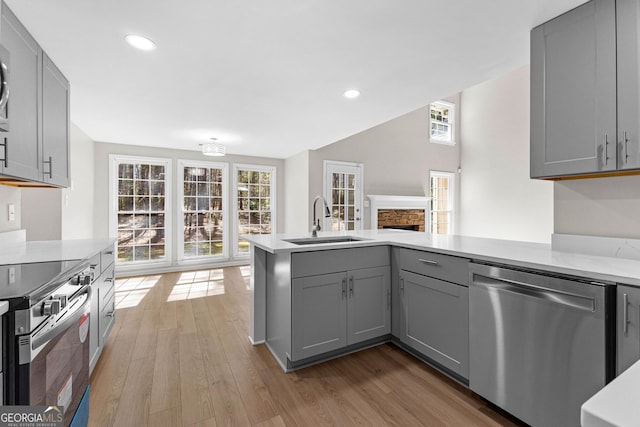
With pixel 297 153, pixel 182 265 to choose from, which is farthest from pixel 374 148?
pixel 182 265

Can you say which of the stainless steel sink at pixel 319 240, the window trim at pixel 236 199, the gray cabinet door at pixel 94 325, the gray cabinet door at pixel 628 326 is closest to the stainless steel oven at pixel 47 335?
the gray cabinet door at pixel 94 325

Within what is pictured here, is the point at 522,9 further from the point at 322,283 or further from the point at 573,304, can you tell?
the point at 322,283

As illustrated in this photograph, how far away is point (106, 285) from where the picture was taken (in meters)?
2.36

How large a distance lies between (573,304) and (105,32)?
3.08 metres

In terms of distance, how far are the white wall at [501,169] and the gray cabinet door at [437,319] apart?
507 cm

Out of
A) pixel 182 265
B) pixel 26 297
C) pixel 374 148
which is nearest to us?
pixel 26 297

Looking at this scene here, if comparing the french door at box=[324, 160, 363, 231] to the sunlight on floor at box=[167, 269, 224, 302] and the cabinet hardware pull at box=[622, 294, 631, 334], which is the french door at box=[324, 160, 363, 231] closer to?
the sunlight on floor at box=[167, 269, 224, 302]

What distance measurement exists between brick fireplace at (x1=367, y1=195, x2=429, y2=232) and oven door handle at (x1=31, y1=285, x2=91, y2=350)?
5256 millimetres

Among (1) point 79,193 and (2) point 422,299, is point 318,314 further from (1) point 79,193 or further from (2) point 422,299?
(1) point 79,193

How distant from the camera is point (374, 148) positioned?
251 inches

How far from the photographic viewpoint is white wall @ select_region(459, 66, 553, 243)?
6109mm

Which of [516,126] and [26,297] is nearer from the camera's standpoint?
[26,297]

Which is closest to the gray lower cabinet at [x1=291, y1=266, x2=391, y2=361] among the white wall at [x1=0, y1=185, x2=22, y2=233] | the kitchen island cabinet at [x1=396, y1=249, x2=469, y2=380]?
the kitchen island cabinet at [x1=396, y1=249, x2=469, y2=380]

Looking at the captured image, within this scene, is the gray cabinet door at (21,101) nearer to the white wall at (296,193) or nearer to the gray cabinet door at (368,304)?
the gray cabinet door at (368,304)
